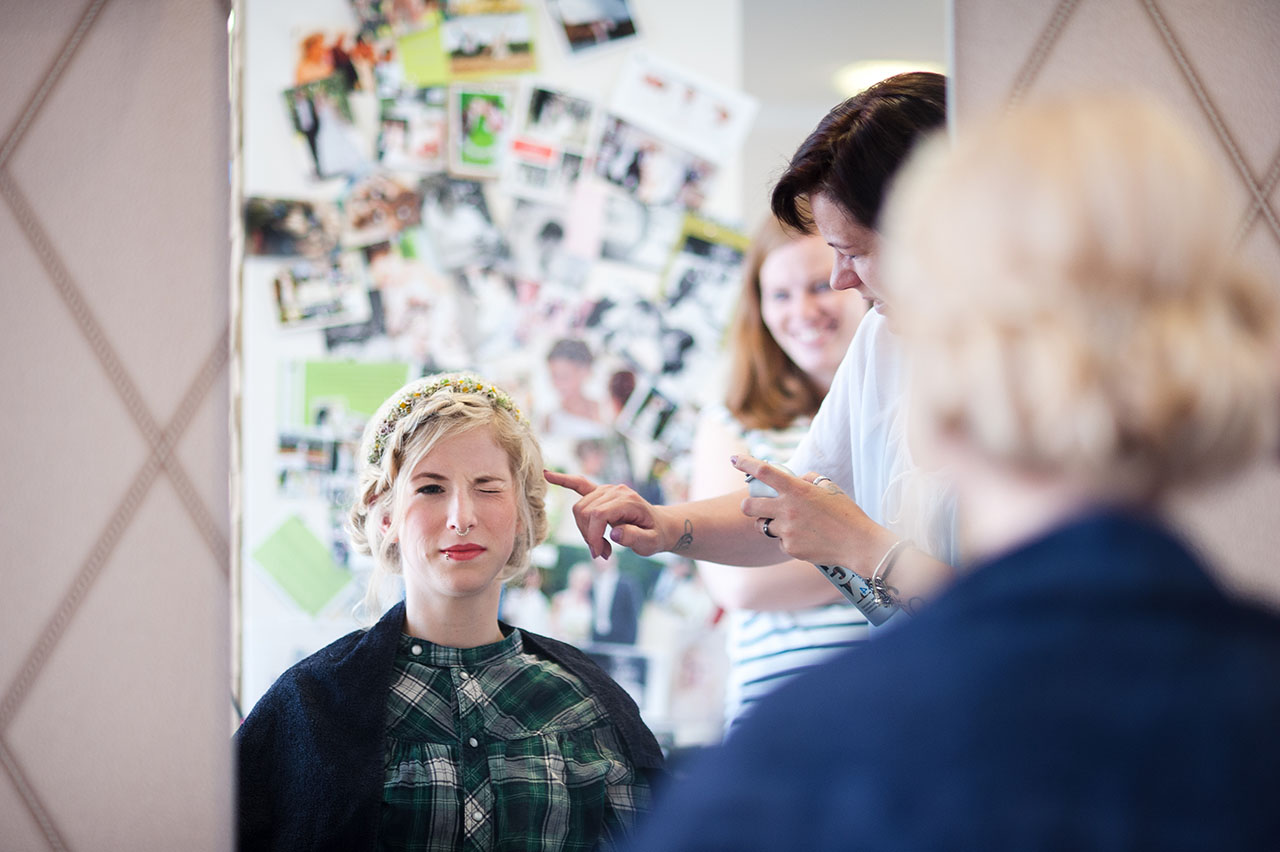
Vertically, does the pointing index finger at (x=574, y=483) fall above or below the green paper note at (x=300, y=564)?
above

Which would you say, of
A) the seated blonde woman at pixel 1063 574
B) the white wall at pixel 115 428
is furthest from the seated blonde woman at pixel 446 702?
the seated blonde woman at pixel 1063 574

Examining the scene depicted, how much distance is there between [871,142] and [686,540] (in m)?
0.52

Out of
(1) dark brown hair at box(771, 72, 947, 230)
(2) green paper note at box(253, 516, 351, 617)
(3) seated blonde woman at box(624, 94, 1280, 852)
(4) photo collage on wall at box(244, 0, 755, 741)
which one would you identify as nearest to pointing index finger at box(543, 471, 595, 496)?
(4) photo collage on wall at box(244, 0, 755, 741)

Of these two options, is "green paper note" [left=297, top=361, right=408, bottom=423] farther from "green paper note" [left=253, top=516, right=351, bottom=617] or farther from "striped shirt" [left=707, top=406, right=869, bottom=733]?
"striped shirt" [left=707, top=406, right=869, bottom=733]

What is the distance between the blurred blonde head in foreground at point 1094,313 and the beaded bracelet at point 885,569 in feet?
1.99

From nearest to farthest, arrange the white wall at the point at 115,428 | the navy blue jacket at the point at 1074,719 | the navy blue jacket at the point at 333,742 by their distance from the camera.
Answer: the navy blue jacket at the point at 1074,719
the navy blue jacket at the point at 333,742
the white wall at the point at 115,428

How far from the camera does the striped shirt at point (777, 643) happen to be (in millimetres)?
1282

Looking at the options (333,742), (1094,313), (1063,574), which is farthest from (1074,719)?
(333,742)

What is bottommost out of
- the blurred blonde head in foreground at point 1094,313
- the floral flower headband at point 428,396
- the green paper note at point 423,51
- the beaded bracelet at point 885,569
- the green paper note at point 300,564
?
the green paper note at point 300,564

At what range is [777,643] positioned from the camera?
130 centimetres

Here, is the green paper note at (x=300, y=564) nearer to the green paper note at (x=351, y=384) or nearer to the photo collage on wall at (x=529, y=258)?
the photo collage on wall at (x=529, y=258)

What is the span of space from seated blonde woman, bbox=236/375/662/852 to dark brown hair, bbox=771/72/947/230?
47 centimetres

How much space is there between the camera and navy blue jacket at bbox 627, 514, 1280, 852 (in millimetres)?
526

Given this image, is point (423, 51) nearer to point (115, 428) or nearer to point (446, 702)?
point (115, 428)
